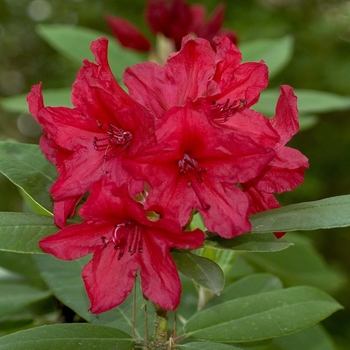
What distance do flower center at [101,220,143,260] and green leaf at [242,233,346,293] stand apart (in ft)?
3.23

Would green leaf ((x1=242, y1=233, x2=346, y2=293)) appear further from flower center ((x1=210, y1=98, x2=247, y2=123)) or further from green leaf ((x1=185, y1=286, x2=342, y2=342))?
flower center ((x1=210, y1=98, x2=247, y2=123))

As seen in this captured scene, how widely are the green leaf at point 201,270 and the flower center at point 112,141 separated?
164mm

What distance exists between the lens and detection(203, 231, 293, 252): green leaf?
0.79m

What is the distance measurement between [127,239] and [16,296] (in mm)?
525

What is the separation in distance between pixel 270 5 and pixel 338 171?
2.98 ft

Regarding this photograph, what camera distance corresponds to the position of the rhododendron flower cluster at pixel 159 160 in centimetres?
76

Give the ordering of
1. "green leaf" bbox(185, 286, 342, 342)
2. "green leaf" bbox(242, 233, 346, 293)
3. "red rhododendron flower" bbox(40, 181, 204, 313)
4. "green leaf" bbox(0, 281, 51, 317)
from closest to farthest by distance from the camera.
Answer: "red rhododendron flower" bbox(40, 181, 204, 313), "green leaf" bbox(185, 286, 342, 342), "green leaf" bbox(0, 281, 51, 317), "green leaf" bbox(242, 233, 346, 293)

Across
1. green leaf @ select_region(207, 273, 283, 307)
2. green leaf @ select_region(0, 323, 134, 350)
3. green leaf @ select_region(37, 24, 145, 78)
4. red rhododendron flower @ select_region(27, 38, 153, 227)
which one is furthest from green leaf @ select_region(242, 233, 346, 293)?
red rhododendron flower @ select_region(27, 38, 153, 227)

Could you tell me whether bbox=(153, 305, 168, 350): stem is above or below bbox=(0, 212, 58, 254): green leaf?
below

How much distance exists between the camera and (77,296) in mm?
1107

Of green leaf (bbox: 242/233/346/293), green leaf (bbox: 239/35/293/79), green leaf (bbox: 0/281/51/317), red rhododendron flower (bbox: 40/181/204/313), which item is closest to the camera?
red rhododendron flower (bbox: 40/181/204/313)

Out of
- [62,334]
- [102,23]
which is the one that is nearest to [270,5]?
[102,23]

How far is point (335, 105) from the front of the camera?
5.99 feet

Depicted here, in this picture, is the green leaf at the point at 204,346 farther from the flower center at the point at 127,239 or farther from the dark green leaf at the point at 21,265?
the dark green leaf at the point at 21,265
